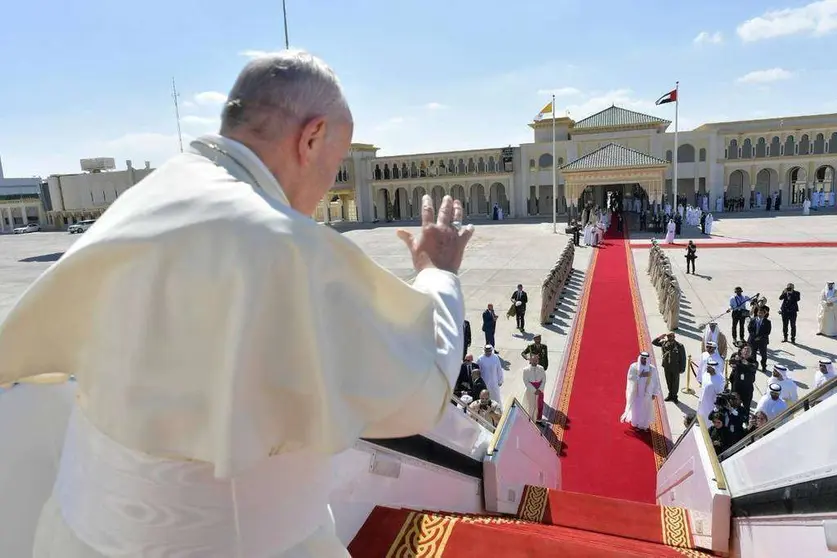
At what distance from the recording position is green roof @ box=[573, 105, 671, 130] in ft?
125

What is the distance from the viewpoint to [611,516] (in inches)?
173

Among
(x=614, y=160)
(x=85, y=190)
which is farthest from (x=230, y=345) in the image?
(x=85, y=190)

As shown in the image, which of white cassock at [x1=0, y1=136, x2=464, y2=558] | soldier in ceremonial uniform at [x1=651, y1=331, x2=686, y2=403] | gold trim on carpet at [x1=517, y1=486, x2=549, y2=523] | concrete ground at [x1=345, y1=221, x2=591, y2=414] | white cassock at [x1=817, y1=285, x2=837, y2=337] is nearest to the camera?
white cassock at [x1=0, y1=136, x2=464, y2=558]

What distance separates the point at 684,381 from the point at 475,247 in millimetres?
17231

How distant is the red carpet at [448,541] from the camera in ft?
8.64

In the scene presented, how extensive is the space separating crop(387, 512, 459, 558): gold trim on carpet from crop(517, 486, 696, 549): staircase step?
1.68 metres

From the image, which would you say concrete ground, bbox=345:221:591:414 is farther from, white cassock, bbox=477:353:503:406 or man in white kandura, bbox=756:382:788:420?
man in white kandura, bbox=756:382:788:420

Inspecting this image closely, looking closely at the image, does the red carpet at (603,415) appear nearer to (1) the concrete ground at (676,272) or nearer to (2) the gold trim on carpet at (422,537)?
(1) the concrete ground at (676,272)

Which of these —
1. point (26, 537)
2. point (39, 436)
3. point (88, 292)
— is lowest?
point (26, 537)

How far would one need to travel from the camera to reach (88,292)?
3.46 feet

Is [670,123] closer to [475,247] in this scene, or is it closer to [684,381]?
[475,247]

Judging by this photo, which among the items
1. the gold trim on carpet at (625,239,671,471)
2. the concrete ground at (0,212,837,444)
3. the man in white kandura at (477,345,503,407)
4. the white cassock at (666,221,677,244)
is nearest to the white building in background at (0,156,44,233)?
the concrete ground at (0,212,837,444)

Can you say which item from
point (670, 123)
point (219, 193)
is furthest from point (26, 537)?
point (670, 123)

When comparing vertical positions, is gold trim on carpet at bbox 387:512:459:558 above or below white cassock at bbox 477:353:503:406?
above
